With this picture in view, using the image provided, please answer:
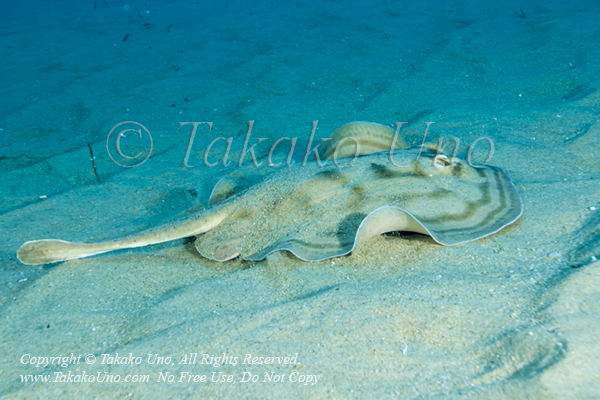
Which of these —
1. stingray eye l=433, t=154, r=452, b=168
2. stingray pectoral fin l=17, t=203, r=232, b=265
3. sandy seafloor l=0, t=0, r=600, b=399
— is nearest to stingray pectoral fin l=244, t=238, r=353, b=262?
sandy seafloor l=0, t=0, r=600, b=399

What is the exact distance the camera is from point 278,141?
5.12 meters

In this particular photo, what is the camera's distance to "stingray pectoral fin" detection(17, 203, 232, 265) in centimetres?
269

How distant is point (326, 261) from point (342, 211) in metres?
0.43

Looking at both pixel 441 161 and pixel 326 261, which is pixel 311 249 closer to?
pixel 326 261

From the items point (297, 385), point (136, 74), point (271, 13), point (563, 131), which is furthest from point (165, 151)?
point (271, 13)

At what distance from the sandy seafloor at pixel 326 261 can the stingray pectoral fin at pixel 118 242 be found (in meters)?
0.17

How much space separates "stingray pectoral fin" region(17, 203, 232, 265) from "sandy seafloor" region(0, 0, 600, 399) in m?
0.17

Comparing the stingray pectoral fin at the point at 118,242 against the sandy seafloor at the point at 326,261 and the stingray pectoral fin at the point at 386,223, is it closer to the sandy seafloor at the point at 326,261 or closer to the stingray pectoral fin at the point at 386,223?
the sandy seafloor at the point at 326,261

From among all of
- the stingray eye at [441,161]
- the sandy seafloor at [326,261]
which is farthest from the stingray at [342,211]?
the sandy seafloor at [326,261]

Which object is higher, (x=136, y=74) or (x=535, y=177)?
(x=535, y=177)

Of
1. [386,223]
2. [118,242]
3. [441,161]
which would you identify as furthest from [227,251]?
[441,161]

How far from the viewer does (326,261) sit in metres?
2.55

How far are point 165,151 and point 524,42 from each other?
7.54 meters

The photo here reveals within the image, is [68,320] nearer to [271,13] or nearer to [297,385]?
[297,385]
